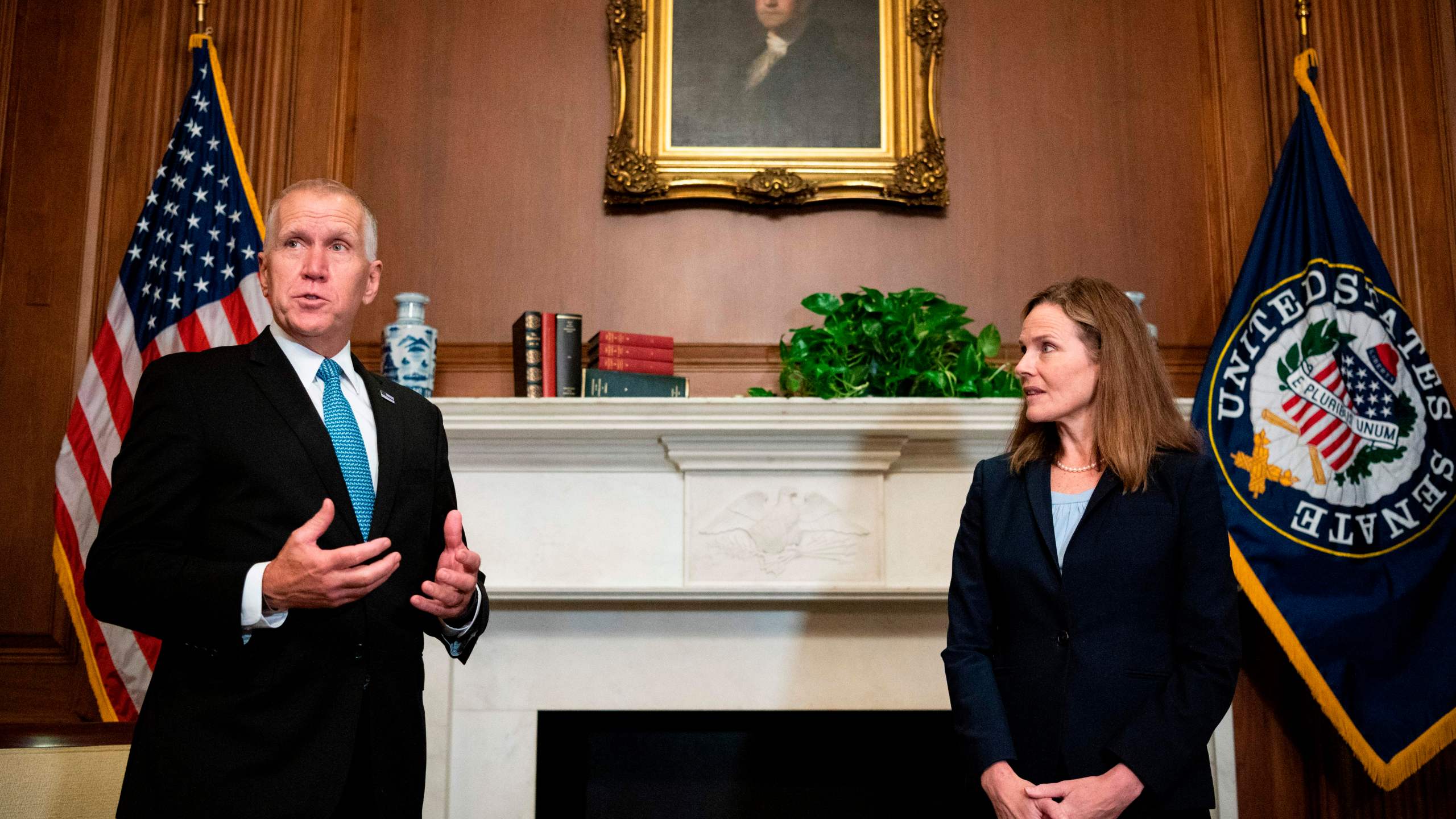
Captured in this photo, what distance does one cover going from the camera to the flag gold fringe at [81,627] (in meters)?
2.94

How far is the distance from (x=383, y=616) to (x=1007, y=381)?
76.5 inches

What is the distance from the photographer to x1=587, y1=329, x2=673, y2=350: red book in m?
3.07

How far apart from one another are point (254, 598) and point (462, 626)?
1.29 ft

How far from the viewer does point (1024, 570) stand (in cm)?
196

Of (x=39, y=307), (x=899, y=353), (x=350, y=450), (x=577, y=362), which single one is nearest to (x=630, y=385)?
(x=577, y=362)

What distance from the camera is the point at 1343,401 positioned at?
3.07m

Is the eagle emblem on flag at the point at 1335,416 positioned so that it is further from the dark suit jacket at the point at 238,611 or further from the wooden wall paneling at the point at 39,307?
the wooden wall paneling at the point at 39,307

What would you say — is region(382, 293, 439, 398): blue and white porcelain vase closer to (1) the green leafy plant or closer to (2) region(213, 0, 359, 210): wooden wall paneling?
(2) region(213, 0, 359, 210): wooden wall paneling

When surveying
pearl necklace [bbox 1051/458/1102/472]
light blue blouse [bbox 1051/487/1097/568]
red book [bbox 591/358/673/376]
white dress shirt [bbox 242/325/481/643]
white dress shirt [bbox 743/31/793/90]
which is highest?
white dress shirt [bbox 743/31/793/90]

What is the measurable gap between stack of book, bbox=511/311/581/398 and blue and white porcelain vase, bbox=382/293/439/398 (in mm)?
244

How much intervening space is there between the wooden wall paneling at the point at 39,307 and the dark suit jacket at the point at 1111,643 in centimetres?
270

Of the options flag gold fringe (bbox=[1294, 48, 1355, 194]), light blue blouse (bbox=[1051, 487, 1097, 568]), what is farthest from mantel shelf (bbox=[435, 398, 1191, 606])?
flag gold fringe (bbox=[1294, 48, 1355, 194])

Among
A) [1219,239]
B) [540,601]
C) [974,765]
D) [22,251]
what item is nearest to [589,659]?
[540,601]

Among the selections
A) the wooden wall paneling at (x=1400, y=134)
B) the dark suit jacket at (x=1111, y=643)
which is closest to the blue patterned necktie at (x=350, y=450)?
the dark suit jacket at (x=1111, y=643)
